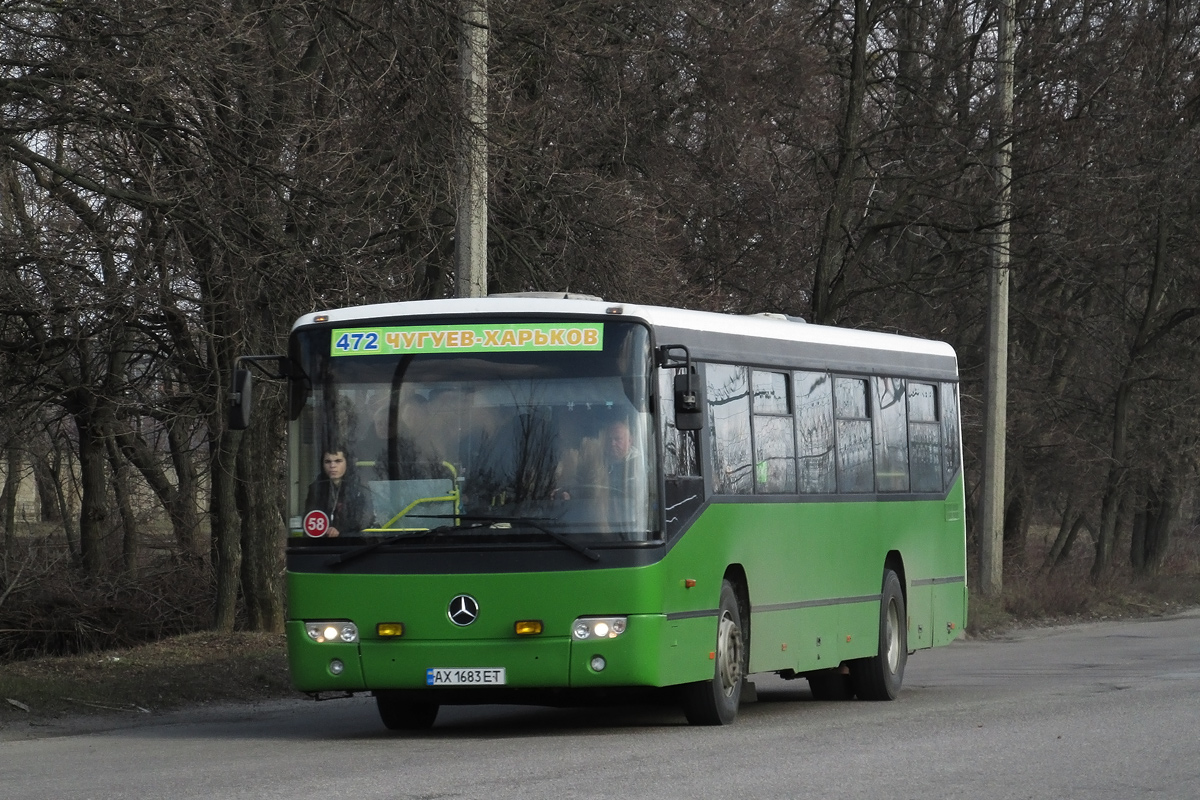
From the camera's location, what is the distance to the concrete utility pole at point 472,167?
661 inches

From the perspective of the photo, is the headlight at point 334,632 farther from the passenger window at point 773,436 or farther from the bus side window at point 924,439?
the bus side window at point 924,439

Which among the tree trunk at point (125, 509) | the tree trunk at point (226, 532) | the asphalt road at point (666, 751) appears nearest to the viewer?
the asphalt road at point (666, 751)

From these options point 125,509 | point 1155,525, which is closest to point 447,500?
point 125,509

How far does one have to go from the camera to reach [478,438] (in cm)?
1202

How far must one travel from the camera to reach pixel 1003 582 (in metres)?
30.4

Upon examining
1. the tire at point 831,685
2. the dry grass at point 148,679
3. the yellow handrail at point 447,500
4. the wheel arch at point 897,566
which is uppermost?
the yellow handrail at point 447,500

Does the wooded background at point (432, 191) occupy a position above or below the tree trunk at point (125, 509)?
above

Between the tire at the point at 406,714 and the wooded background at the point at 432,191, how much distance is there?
164 inches

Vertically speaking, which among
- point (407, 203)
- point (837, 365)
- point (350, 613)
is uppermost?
point (407, 203)

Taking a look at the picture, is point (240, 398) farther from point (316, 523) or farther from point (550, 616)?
point (550, 616)

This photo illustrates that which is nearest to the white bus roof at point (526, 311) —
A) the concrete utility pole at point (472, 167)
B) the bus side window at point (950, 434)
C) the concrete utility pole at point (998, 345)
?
the concrete utility pole at point (472, 167)

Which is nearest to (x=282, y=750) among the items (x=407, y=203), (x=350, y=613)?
(x=350, y=613)

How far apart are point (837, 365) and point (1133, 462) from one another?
2316 centimetres

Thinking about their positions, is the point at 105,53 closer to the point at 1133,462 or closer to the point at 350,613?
the point at 350,613
